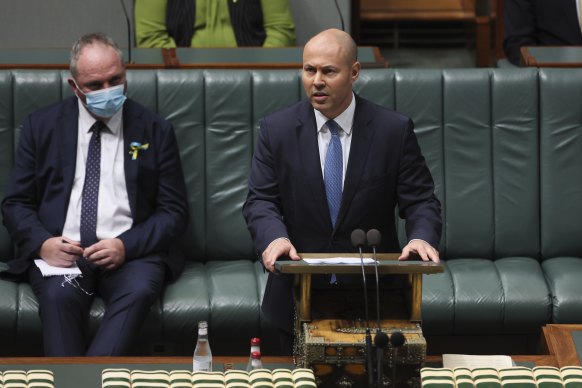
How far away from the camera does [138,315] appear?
331 cm

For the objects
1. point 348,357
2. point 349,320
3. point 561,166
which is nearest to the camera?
point 348,357

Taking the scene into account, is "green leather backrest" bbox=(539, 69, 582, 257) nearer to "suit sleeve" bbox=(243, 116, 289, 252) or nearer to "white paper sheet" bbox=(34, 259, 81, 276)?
"suit sleeve" bbox=(243, 116, 289, 252)

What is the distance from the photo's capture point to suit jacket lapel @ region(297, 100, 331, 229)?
287cm

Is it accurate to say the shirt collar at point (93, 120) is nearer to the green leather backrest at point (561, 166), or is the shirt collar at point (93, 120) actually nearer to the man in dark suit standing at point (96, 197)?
the man in dark suit standing at point (96, 197)

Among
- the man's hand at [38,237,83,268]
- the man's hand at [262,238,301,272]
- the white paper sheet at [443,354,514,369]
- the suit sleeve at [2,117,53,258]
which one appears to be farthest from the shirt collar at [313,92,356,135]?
the suit sleeve at [2,117,53,258]

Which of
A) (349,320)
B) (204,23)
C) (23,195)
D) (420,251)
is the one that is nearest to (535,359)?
(420,251)

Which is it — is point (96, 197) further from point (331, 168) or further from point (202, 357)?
point (202, 357)

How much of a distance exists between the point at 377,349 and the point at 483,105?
193cm

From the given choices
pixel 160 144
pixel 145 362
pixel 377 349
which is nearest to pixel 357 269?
pixel 377 349

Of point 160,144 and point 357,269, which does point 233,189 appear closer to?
point 160,144

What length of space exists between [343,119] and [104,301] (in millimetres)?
925

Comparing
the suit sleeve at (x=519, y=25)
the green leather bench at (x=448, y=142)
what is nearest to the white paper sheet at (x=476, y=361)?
the green leather bench at (x=448, y=142)

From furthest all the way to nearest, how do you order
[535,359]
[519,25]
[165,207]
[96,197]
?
[519,25] < [165,207] < [96,197] < [535,359]

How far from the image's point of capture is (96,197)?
348 cm
